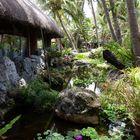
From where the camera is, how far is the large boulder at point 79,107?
6324mm

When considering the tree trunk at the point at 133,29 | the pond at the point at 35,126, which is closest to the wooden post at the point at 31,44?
the tree trunk at the point at 133,29


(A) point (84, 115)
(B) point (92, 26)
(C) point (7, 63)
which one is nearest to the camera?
(A) point (84, 115)

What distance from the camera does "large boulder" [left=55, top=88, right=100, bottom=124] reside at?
6.32m

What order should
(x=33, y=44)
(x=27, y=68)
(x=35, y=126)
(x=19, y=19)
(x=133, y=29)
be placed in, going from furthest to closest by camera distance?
(x=33, y=44), (x=27, y=68), (x=133, y=29), (x=19, y=19), (x=35, y=126)

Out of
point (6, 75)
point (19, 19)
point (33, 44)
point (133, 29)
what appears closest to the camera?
point (19, 19)

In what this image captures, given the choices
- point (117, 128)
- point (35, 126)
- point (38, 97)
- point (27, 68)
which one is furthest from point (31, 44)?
point (117, 128)

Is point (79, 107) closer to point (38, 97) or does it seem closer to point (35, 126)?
point (35, 126)

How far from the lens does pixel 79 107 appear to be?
6.44 metres

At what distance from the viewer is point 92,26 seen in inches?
1571

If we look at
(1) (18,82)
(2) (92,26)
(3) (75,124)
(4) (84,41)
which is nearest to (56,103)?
(3) (75,124)

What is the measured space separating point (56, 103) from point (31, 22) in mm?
3403

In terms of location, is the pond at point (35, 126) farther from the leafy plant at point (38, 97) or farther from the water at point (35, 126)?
the leafy plant at point (38, 97)

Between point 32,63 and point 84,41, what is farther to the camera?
point 84,41

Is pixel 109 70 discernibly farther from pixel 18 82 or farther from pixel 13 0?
pixel 13 0
